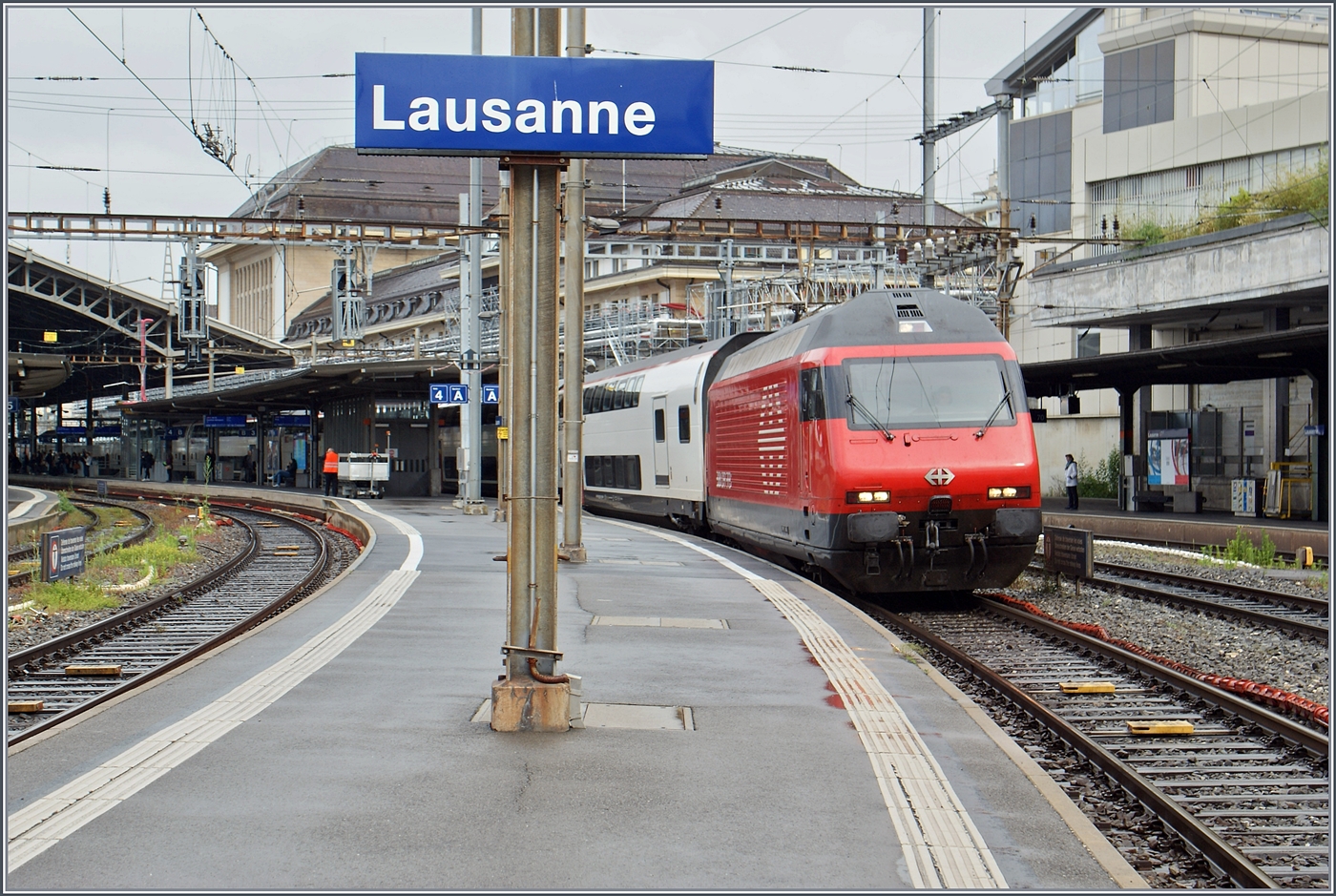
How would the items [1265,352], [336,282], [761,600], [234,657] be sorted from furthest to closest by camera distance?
1. [336,282]
2. [1265,352]
3. [761,600]
4. [234,657]

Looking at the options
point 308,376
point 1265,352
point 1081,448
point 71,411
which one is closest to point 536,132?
point 1265,352

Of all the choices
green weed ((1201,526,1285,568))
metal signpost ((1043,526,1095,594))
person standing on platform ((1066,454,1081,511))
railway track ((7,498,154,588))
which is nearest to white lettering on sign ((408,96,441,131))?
railway track ((7,498,154,588))

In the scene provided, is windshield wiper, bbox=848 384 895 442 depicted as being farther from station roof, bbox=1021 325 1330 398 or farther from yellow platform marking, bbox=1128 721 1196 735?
station roof, bbox=1021 325 1330 398

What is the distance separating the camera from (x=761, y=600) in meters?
13.8

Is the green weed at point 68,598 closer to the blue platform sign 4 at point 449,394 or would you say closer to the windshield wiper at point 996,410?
the windshield wiper at point 996,410

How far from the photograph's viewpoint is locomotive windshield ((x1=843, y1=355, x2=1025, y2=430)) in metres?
14.0

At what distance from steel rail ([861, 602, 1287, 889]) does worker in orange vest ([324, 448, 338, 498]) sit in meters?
29.6

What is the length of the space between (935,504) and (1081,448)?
33619mm

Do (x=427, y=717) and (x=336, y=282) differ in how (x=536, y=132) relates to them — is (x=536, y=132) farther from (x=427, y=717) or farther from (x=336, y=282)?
(x=336, y=282)

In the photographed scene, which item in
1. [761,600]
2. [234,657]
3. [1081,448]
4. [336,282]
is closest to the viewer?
[234,657]

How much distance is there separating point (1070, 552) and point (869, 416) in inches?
166

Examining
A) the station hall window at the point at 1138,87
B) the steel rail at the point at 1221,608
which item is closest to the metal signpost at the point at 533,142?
the steel rail at the point at 1221,608

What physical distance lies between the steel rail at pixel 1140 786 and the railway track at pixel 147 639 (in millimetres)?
6329

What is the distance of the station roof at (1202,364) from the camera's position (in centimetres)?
2189
